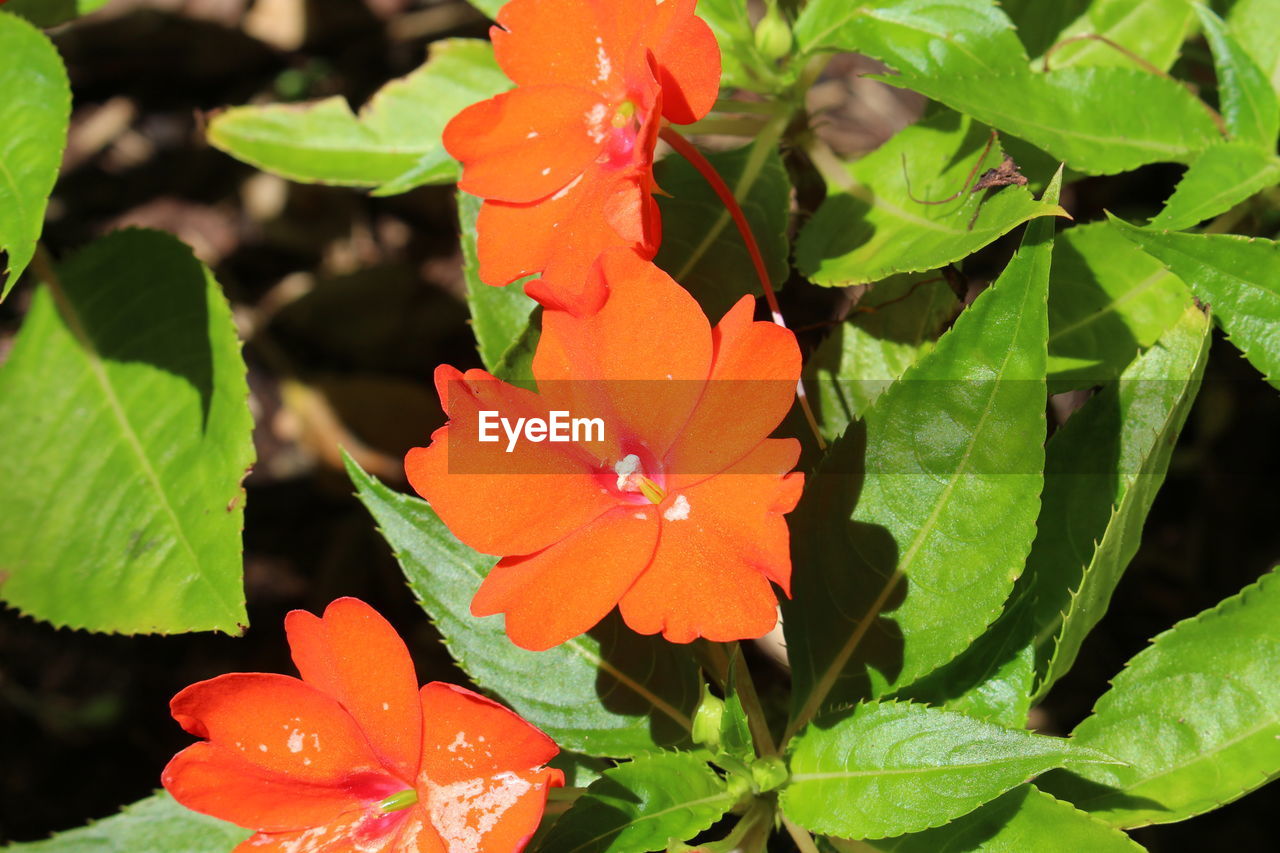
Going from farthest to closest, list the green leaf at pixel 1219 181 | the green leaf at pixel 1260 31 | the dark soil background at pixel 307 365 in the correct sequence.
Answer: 1. the dark soil background at pixel 307 365
2. the green leaf at pixel 1260 31
3. the green leaf at pixel 1219 181

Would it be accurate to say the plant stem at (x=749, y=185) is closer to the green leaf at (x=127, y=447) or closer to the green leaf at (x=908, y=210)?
the green leaf at (x=908, y=210)

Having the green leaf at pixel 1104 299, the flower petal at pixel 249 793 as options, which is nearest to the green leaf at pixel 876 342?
the green leaf at pixel 1104 299

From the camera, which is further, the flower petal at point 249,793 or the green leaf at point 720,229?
the green leaf at point 720,229

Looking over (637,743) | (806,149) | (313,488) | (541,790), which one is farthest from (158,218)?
(541,790)

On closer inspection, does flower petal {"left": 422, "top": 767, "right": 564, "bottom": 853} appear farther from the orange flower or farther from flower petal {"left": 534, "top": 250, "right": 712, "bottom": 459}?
the orange flower

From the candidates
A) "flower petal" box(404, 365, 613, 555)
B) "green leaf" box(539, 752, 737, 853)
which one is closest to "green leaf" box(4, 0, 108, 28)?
"flower petal" box(404, 365, 613, 555)

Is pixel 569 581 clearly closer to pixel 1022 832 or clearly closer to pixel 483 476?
pixel 483 476

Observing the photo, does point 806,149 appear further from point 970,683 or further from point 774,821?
point 774,821

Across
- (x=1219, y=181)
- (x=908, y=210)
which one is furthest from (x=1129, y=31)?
(x=908, y=210)
